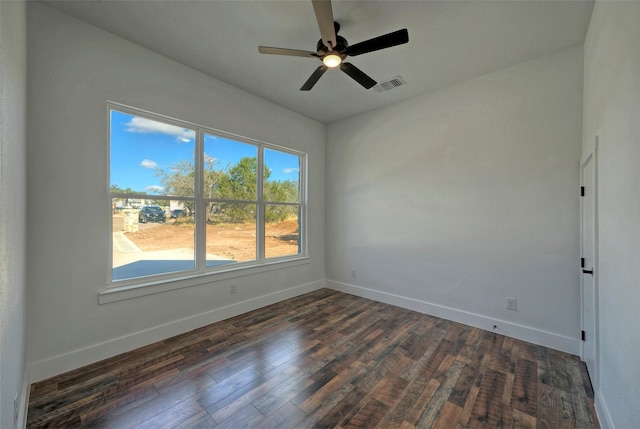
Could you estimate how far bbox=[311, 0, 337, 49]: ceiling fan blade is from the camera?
5.43 feet

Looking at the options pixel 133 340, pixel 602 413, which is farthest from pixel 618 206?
pixel 133 340

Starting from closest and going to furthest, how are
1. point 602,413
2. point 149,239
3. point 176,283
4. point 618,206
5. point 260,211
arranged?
point 618,206 < point 602,413 < point 149,239 < point 176,283 < point 260,211

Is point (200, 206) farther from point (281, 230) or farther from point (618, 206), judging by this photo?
point (618, 206)

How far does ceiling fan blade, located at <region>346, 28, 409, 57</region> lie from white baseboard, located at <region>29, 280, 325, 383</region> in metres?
3.26

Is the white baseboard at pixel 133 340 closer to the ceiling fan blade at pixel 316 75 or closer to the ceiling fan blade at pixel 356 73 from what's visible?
the ceiling fan blade at pixel 316 75

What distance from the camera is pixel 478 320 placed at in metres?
3.11

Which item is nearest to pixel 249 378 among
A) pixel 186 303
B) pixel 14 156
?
pixel 186 303

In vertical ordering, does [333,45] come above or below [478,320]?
above

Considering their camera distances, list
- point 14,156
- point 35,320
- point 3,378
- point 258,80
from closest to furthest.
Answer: point 3,378 < point 14,156 < point 35,320 < point 258,80

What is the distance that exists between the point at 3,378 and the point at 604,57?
3.88 m

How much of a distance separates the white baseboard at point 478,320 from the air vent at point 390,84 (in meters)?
2.98

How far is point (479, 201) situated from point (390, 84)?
1880 millimetres

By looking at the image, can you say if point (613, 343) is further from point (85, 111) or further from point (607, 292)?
point (85, 111)

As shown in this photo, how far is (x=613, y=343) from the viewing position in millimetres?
1544
